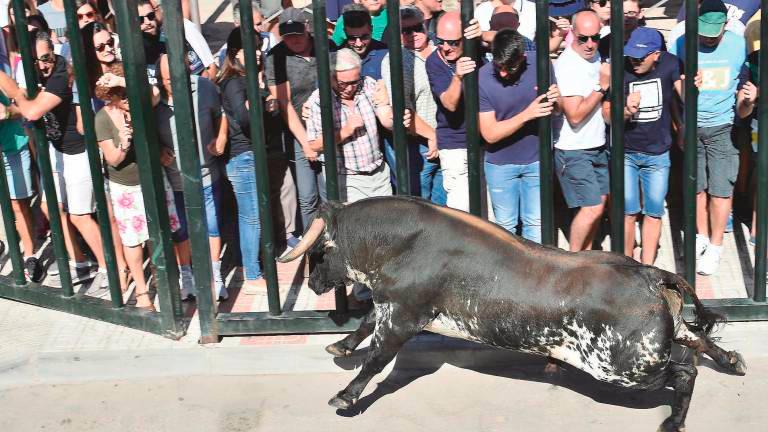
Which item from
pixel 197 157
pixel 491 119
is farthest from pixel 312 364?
pixel 491 119

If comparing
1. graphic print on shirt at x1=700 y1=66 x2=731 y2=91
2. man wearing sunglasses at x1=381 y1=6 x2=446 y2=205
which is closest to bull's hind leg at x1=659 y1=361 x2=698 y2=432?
man wearing sunglasses at x1=381 y1=6 x2=446 y2=205

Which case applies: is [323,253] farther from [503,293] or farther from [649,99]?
[649,99]

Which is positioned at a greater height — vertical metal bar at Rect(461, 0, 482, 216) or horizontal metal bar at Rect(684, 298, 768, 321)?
vertical metal bar at Rect(461, 0, 482, 216)

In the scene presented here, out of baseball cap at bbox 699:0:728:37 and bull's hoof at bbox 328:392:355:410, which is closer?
bull's hoof at bbox 328:392:355:410

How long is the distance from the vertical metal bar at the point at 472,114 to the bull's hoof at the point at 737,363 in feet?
5.05

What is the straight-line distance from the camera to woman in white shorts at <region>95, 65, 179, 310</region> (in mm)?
6406

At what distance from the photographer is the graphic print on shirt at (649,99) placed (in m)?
6.62

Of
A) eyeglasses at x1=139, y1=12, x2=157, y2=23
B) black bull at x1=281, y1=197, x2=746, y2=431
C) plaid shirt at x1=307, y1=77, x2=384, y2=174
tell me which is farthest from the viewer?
eyeglasses at x1=139, y1=12, x2=157, y2=23

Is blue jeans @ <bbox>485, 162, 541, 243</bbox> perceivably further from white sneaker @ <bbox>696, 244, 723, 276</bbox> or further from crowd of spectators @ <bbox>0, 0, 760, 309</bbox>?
white sneaker @ <bbox>696, 244, 723, 276</bbox>

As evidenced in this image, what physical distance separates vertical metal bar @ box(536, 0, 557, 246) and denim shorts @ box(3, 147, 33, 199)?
3624 millimetres

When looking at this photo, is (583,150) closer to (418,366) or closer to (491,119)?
(491,119)

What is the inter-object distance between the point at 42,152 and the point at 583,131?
3246 mm

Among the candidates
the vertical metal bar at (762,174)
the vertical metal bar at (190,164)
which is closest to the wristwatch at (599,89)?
the vertical metal bar at (762,174)

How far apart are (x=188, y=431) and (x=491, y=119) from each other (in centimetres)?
242
